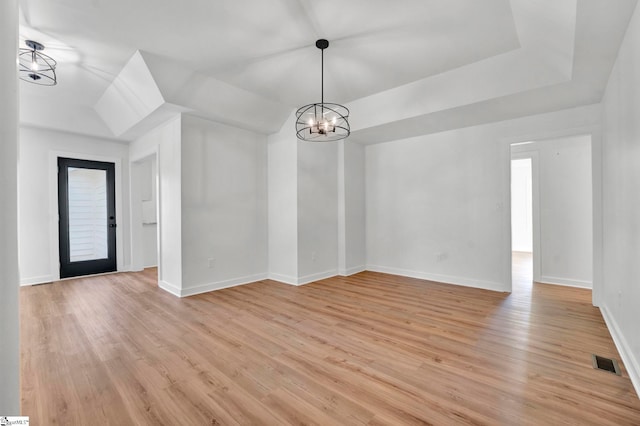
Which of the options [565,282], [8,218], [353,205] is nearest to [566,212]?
[565,282]

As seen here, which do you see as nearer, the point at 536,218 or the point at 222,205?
the point at 222,205

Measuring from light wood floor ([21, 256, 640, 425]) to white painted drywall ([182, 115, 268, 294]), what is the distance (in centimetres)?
69

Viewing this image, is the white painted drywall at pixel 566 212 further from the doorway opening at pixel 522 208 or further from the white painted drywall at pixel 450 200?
the doorway opening at pixel 522 208

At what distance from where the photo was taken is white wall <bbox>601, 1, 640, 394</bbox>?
78.9 inches

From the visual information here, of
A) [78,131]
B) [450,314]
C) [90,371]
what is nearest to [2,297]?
[90,371]

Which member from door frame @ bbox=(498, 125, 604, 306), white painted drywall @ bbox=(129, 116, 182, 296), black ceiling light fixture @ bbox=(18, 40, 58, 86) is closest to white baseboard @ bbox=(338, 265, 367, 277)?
door frame @ bbox=(498, 125, 604, 306)

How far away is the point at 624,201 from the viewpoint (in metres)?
2.35

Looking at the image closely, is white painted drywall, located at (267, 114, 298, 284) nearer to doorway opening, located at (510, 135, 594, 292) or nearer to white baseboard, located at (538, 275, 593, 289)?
doorway opening, located at (510, 135, 594, 292)

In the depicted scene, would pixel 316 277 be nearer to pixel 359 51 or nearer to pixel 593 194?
pixel 359 51

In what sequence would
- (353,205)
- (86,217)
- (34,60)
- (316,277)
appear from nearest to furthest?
1. (34,60)
2. (316,277)
3. (86,217)
4. (353,205)

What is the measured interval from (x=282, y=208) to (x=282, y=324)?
7.57ft

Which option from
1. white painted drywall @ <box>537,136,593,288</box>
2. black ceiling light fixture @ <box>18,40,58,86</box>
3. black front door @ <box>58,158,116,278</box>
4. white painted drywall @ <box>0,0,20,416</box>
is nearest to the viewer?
white painted drywall @ <box>0,0,20,416</box>

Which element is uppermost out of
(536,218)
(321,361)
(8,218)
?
(8,218)

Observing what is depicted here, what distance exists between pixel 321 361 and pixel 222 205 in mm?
3067
